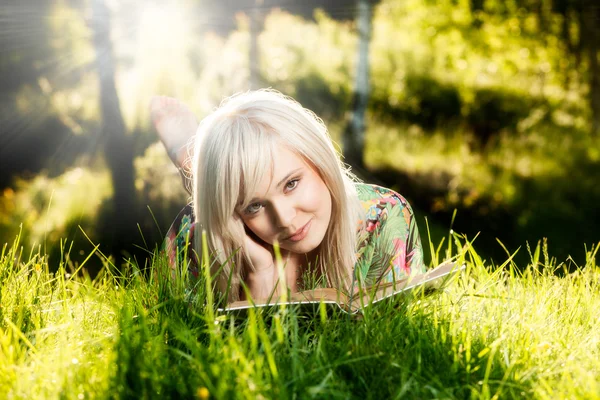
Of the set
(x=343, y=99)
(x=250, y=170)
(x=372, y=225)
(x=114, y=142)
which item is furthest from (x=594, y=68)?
(x=250, y=170)

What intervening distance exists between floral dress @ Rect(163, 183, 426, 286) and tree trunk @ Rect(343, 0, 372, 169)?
4438 millimetres

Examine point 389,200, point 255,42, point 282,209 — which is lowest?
point 389,200

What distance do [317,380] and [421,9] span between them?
6.51 metres

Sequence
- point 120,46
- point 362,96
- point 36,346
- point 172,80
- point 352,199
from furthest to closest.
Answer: point 362,96 < point 172,80 < point 120,46 < point 352,199 < point 36,346

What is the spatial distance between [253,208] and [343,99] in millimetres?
5244

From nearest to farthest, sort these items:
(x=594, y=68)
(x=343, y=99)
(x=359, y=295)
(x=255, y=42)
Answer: (x=359, y=295) → (x=255, y=42) → (x=343, y=99) → (x=594, y=68)

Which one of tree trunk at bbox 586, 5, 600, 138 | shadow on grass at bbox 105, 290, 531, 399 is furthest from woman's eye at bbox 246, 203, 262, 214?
tree trunk at bbox 586, 5, 600, 138

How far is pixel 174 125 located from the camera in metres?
2.77

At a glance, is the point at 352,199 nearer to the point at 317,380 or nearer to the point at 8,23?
the point at 317,380

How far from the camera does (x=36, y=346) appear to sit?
1476 millimetres

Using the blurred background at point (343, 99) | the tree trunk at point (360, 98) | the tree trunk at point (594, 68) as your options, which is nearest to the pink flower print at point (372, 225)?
the blurred background at point (343, 99)

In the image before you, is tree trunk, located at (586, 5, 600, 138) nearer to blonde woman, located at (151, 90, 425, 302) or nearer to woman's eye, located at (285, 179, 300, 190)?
blonde woman, located at (151, 90, 425, 302)

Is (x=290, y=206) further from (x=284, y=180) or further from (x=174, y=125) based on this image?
(x=174, y=125)

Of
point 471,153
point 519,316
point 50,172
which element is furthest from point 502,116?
point 519,316
